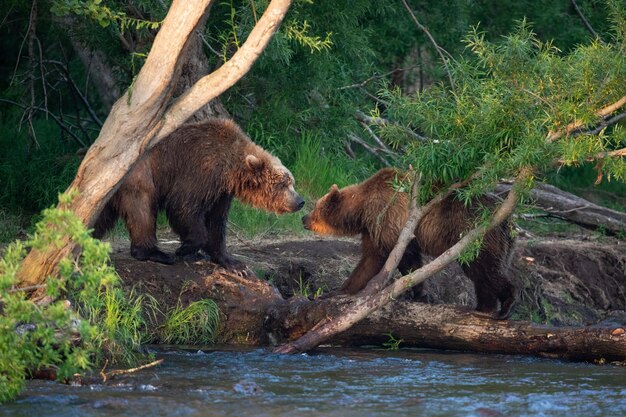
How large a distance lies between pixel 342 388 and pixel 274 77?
19.0 ft

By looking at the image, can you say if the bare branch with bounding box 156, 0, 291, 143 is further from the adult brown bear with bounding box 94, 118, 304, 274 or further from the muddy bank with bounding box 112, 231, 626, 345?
the muddy bank with bounding box 112, 231, 626, 345

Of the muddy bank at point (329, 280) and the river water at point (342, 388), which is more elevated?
the muddy bank at point (329, 280)

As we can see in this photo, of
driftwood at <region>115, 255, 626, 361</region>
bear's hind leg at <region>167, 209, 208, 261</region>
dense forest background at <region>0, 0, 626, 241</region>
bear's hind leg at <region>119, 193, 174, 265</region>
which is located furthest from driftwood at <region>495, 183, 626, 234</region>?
bear's hind leg at <region>119, 193, 174, 265</region>

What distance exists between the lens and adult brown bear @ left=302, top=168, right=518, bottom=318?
868 centimetres

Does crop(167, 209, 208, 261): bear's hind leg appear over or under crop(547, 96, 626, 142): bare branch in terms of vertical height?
under

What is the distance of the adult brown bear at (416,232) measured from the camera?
8.68m

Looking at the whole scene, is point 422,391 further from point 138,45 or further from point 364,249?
point 138,45

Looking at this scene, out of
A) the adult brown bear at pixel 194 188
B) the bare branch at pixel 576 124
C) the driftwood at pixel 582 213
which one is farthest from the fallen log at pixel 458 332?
the driftwood at pixel 582 213

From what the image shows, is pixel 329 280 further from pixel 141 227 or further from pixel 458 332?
pixel 458 332

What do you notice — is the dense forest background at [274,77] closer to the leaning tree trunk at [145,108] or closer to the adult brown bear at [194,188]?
the adult brown bear at [194,188]

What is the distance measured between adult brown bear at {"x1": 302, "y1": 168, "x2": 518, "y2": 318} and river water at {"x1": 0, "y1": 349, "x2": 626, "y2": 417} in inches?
29.6

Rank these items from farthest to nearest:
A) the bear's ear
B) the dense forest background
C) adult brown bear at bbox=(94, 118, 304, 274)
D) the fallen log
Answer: the dense forest background → the bear's ear → adult brown bear at bbox=(94, 118, 304, 274) → the fallen log

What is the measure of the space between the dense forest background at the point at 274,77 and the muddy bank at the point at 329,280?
3.20 feet

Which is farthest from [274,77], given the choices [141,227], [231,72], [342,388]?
[342,388]
